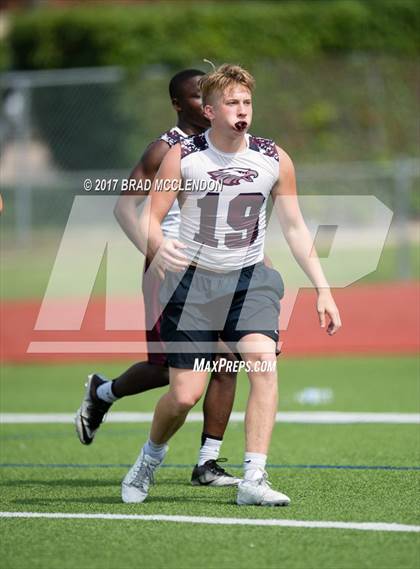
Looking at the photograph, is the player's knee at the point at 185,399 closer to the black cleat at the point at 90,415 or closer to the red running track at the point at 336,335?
the black cleat at the point at 90,415

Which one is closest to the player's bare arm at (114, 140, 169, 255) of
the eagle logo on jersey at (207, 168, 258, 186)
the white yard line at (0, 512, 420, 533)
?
the eagle logo on jersey at (207, 168, 258, 186)

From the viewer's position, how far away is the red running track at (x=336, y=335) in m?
13.6

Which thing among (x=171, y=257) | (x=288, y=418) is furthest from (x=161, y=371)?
(x=288, y=418)

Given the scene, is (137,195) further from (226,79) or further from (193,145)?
(226,79)

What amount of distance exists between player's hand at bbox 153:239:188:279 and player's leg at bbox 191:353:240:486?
1.09 meters

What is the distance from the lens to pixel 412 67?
2239cm

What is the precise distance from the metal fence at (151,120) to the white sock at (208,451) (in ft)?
45.3

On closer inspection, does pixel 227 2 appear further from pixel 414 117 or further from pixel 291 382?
pixel 291 382

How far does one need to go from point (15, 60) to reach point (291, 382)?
1649cm

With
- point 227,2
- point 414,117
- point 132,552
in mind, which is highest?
point 227,2

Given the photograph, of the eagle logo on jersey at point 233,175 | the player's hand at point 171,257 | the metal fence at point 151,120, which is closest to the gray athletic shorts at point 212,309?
the player's hand at point 171,257

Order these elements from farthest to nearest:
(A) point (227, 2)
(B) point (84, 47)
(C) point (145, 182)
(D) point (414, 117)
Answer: (A) point (227, 2)
(B) point (84, 47)
(D) point (414, 117)
(C) point (145, 182)

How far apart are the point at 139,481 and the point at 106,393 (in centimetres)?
125

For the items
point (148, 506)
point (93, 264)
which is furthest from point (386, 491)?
point (93, 264)
